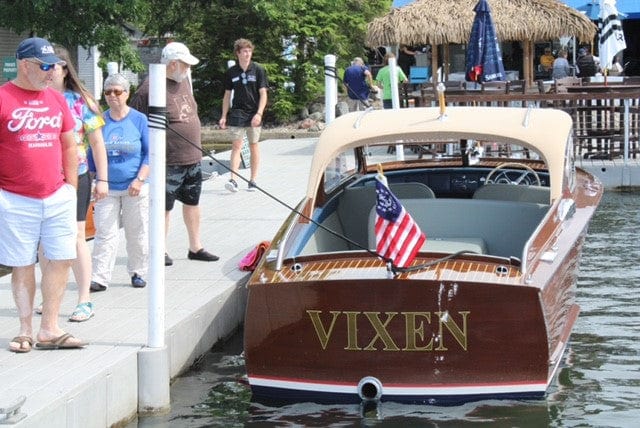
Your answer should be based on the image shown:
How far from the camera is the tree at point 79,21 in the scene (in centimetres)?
2586

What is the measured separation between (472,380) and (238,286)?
313cm

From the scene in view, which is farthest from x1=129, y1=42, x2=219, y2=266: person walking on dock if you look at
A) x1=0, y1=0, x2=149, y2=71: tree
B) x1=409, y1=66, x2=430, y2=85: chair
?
x1=409, y1=66, x2=430, y2=85: chair

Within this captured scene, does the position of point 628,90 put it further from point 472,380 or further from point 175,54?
point 472,380

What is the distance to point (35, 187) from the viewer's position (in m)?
7.22

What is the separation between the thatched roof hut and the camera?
76.4 ft

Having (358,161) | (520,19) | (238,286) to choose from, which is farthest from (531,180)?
(520,19)

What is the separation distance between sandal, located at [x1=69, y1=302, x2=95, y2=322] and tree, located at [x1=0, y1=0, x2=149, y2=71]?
17.9 meters

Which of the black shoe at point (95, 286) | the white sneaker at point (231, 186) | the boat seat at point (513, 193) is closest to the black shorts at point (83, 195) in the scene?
the black shoe at point (95, 286)

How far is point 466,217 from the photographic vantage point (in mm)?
9148

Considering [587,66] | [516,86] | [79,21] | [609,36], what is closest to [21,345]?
[516,86]

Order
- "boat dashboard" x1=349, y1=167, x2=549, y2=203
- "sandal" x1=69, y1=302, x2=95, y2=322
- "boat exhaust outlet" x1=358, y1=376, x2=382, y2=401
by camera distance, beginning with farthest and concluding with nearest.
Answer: "boat dashboard" x1=349, y1=167, x2=549, y2=203 → "sandal" x1=69, y1=302, x2=95, y2=322 → "boat exhaust outlet" x1=358, y1=376, x2=382, y2=401

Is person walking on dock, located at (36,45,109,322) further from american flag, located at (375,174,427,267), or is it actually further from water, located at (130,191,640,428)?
american flag, located at (375,174,427,267)

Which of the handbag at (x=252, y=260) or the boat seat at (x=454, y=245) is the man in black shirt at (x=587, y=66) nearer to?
the handbag at (x=252, y=260)

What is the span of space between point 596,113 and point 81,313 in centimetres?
1261
